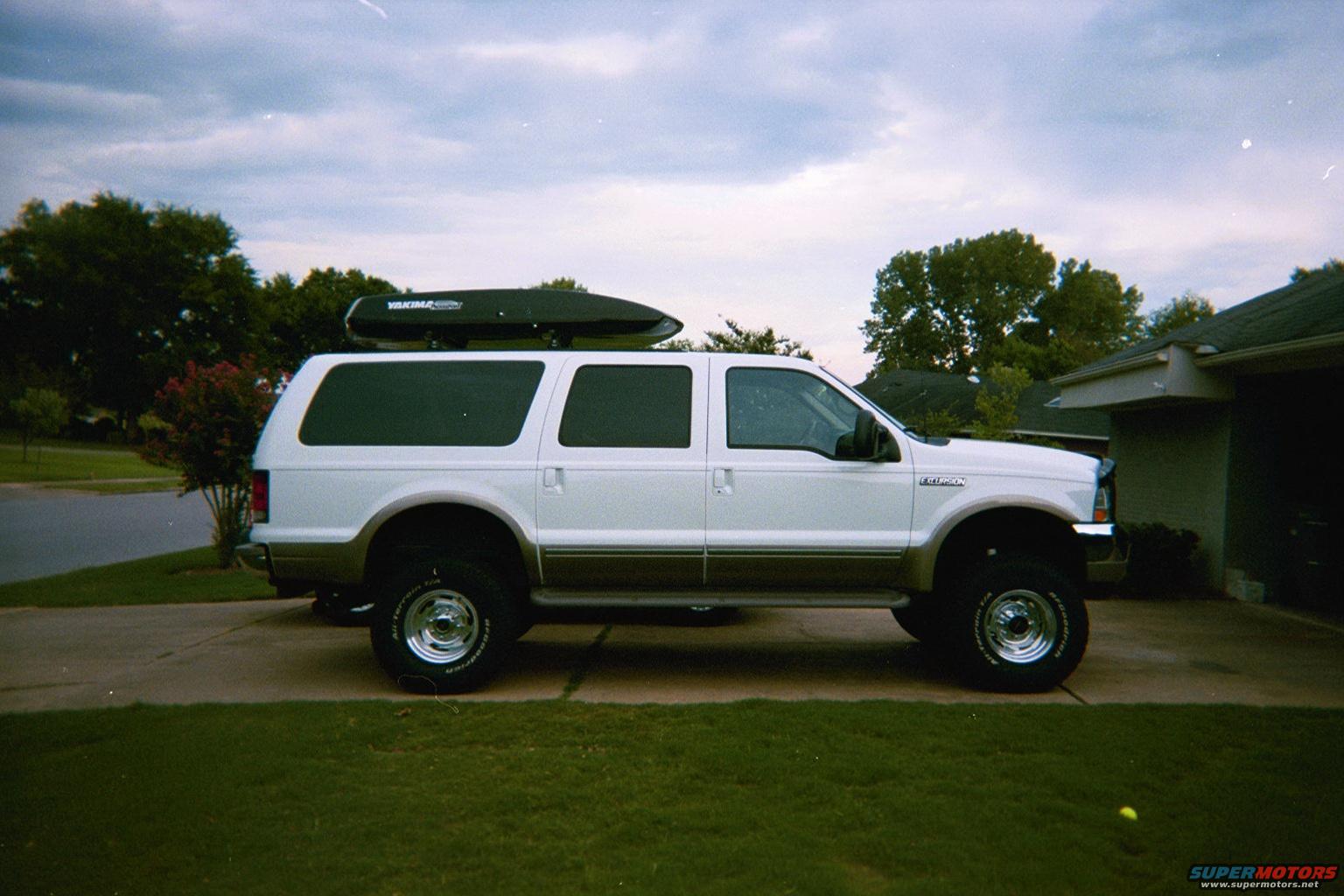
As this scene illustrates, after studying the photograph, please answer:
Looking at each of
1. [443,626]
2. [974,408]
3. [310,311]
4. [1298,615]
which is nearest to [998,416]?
[974,408]

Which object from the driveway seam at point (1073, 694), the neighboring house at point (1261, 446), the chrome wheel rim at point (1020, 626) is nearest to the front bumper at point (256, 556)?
the chrome wheel rim at point (1020, 626)

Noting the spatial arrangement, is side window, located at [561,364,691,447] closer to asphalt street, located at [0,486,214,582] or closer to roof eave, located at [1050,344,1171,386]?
roof eave, located at [1050,344,1171,386]

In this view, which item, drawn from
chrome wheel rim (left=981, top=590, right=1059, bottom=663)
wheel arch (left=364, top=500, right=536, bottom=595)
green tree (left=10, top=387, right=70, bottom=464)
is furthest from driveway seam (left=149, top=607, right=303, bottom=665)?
green tree (left=10, top=387, right=70, bottom=464)

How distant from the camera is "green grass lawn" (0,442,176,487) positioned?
3575 centimetres

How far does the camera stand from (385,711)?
17.5 ft

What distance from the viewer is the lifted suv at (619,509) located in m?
5.70

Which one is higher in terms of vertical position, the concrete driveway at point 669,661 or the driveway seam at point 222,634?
the concrete driveway at point 669,661

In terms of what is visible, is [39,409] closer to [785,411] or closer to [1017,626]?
[785,411]

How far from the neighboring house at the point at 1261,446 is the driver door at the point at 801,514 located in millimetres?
5244

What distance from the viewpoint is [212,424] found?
40.7 ft

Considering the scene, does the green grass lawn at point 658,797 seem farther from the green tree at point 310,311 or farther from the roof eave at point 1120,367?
the green tree at point 310,311

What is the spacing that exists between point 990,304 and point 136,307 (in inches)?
2065

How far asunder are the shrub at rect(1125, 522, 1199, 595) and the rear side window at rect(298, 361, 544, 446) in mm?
7346

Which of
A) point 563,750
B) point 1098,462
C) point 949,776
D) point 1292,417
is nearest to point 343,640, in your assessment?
point 563,750
